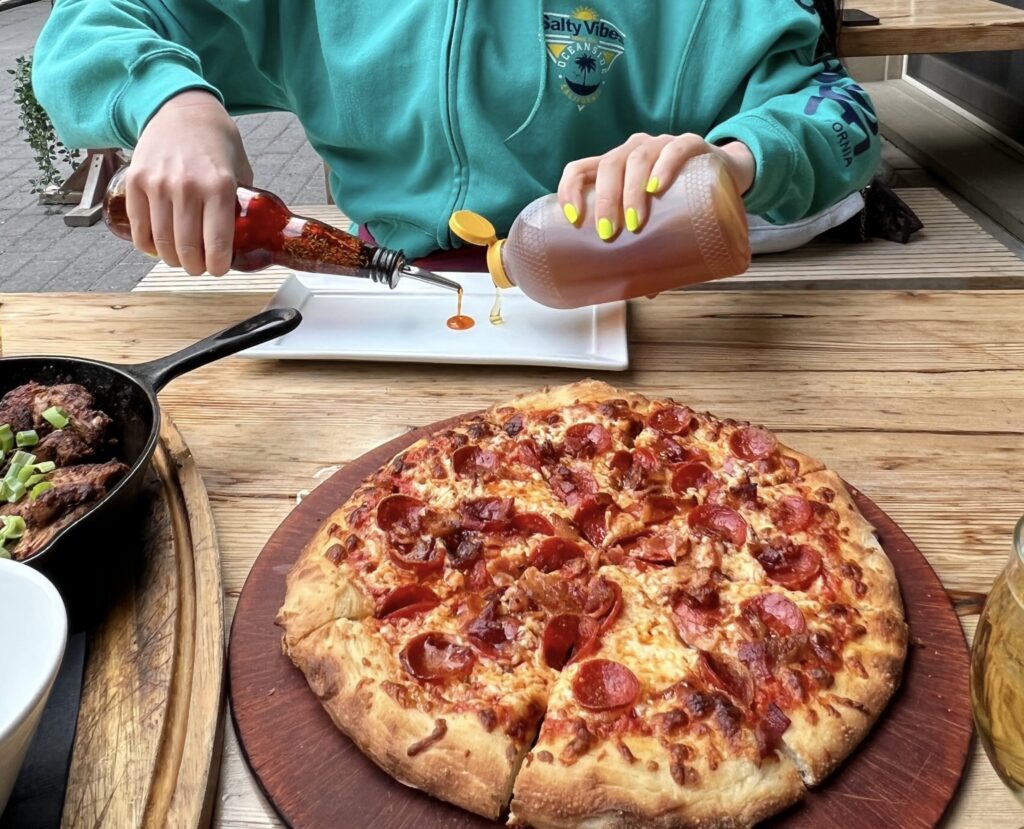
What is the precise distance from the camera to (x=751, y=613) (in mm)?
886

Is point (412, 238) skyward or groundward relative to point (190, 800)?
groundward

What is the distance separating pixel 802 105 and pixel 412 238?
34.9 inches

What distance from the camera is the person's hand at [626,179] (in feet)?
3.88

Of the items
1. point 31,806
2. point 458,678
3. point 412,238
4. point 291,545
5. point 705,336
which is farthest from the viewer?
point 412,238

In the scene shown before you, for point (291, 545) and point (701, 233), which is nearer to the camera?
point (291, 545)

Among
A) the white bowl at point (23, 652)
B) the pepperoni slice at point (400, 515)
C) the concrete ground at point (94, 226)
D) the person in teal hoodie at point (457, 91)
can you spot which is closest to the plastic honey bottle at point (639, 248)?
the person in teal hoodie at point (457, 91)

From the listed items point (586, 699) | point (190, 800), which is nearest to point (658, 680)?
point (586, 699)

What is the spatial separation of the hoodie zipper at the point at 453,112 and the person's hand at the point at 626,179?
0.65 m

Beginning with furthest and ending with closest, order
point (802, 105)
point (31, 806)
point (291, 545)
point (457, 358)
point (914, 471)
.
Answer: point (802, 105), point (457, 358), point (914, 471), point (291, 545), point (31, 806)

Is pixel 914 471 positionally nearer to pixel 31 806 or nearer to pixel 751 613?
pixel 751 613

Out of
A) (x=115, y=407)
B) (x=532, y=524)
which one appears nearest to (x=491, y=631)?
(x=532, y=524)

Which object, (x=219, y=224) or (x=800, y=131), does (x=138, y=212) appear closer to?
(x=219, y=224)

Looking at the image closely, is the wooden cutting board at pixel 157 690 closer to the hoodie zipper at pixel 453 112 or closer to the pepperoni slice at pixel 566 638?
the pepperoni slice at pixel 566 638

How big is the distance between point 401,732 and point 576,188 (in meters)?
0.79
